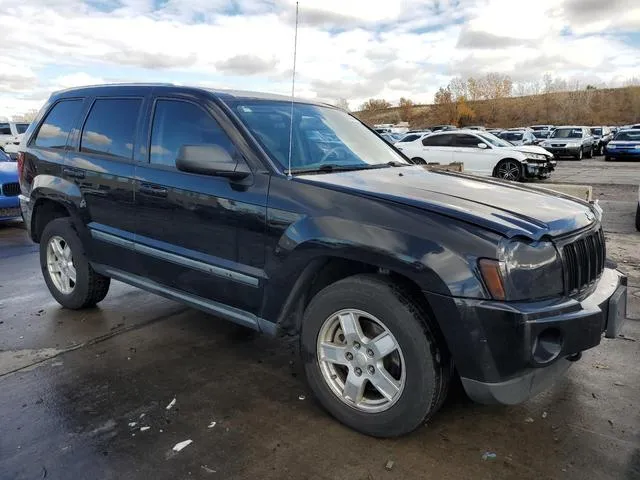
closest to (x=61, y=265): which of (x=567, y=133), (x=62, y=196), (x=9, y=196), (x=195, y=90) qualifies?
(x=62, y=196)

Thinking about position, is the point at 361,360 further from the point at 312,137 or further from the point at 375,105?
the point at 375,105

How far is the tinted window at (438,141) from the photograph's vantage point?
669 inches

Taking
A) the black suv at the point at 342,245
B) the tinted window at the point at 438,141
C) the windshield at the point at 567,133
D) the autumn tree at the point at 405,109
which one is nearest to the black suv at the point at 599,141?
the windshield at the point at 567,133

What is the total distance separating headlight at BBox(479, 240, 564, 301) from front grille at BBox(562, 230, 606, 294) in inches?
4.7

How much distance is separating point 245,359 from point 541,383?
206cm

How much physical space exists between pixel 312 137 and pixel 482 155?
13898 millimetres

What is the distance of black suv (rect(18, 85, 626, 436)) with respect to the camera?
2.53m

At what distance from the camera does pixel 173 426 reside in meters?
3.04

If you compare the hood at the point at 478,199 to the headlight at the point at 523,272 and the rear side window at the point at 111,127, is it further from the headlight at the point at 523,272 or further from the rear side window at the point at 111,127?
the rear side window at the point at 111,127

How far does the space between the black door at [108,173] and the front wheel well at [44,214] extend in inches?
19.9

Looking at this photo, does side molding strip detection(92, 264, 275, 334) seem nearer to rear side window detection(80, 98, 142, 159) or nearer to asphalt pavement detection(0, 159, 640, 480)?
asphalt pavement detection(0, 159, 640, 480)

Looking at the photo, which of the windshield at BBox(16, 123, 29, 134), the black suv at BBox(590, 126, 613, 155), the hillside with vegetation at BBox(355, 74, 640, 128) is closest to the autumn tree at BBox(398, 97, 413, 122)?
the hillside with vegetation at BBox(355, 74, 640, 128)

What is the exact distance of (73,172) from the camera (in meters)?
4.45

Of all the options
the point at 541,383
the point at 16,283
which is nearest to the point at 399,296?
the point at 541,383
